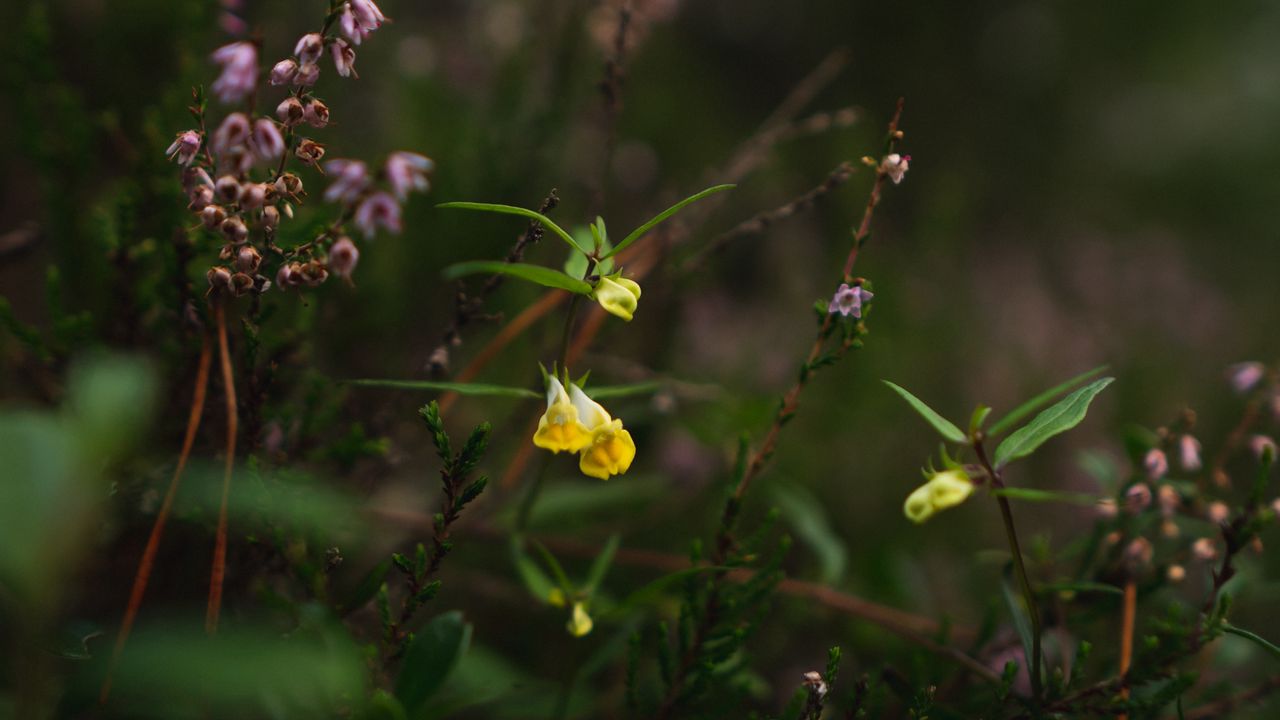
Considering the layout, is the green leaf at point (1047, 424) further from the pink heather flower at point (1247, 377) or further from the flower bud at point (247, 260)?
the flower bud at point (247, 260)

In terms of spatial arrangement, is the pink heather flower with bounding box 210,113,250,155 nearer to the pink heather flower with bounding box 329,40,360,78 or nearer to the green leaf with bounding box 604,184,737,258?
the pink heather flower with bounding box 329,40,360,78

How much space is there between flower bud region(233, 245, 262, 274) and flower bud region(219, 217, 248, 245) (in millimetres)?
11

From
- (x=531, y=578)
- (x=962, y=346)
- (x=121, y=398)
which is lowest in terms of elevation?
(x=531, y=578)

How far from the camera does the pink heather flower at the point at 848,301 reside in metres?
0.74

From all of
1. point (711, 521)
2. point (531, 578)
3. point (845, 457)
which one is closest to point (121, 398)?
point (531, 578)

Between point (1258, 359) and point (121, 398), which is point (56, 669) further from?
point (1258, 359)

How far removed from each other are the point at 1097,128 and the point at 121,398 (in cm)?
388

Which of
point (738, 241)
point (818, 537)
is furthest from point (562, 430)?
point (738, 241)

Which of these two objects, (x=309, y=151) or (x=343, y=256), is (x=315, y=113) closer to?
(x=309, y=151)

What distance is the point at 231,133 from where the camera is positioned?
22.7 inches

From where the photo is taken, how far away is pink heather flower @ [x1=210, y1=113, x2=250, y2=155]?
1.86ft

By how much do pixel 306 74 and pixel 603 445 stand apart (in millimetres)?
407

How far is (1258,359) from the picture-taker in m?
2.37

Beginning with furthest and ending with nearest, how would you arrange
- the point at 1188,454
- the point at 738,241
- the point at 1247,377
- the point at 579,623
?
the point at 738,241 → the point at 1247,377 → the point at 1188,454 → the point at 579,623
